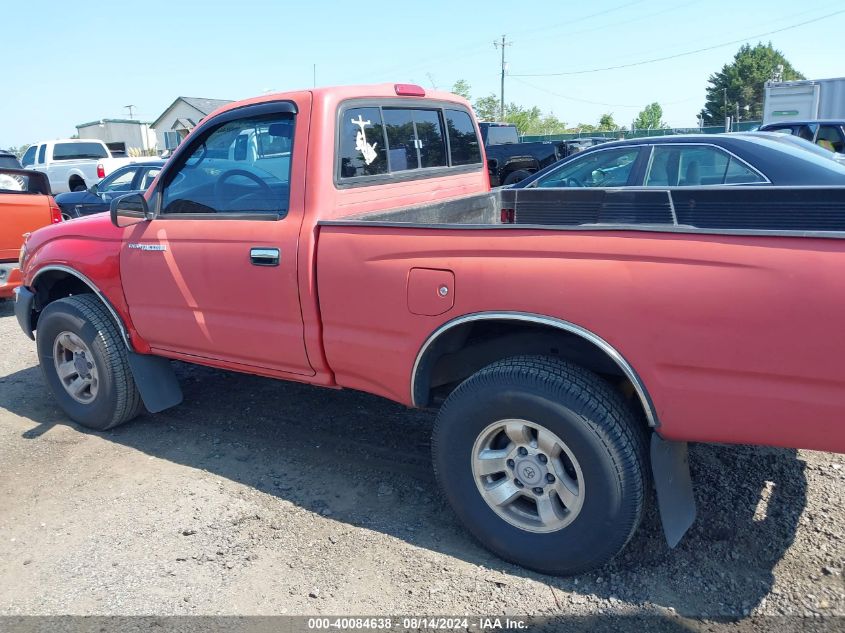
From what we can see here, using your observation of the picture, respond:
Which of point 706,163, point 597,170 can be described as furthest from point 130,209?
point 706,163

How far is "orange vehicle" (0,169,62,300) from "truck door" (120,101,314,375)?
442cm

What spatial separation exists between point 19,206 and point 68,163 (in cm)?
1351

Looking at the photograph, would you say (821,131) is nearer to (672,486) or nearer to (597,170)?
(597,170)

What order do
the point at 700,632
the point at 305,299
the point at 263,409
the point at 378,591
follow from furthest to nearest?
the point at 263,409, the point at 305,299, the point at 378,591, the point at 700,632

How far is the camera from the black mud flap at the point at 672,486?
2.67m

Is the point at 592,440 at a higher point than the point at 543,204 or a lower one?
lower

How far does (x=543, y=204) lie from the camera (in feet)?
14.7

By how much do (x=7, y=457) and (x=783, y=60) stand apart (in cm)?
9662

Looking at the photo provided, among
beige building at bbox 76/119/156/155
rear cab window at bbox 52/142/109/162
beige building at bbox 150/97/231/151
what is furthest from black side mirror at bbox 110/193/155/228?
beige building at bbox 76/119/156/155

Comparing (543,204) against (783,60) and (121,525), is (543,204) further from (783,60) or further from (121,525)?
(783,60)

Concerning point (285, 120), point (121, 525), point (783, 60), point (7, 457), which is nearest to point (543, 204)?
point (285, 120)

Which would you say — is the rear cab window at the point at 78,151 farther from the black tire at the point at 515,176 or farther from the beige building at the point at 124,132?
the beige building at the point at 124,132

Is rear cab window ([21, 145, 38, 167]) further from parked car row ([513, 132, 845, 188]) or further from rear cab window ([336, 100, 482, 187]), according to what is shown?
rear cab window ([336, 100, 482, 187])

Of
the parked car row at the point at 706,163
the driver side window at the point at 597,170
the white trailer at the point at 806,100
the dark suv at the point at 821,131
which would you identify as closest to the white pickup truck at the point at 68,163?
the driver side window at the point at 597,170
